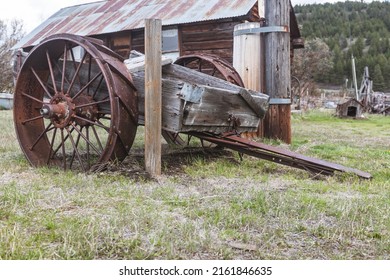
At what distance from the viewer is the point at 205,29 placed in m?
12.0

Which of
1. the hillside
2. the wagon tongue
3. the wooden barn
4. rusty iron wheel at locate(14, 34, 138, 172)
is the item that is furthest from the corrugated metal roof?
the hillside

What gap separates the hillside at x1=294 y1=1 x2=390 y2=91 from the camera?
208ft

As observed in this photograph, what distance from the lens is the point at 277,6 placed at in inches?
275

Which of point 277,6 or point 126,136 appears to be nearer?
point 126,136

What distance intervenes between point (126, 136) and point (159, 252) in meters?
2.14

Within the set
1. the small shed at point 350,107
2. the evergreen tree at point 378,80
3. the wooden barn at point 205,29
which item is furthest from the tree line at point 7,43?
the evergreen tree at point 378,80

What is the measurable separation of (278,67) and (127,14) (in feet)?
27.3

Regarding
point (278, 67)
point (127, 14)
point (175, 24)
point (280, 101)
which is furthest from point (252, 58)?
point (127, 14)

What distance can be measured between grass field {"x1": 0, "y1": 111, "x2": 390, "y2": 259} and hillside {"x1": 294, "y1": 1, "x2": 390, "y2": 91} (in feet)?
193

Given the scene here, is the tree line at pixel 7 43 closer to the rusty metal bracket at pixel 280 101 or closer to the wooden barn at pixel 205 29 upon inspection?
the wooden barn at pixel 205 29

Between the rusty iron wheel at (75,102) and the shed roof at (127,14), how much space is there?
691 cm

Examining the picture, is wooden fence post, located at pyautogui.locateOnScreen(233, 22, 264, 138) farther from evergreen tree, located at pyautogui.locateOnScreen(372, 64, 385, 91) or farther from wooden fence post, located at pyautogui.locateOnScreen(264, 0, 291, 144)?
evergreen tree, located at pyautogui.locateOnScreen(372, 64, 385, 91)
